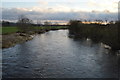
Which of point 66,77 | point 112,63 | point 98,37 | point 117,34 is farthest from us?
point 98,37

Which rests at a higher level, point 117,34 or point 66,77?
point 117,34

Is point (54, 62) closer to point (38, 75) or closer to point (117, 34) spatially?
point (38, 75)

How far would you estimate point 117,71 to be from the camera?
668 inches

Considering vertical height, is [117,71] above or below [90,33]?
below

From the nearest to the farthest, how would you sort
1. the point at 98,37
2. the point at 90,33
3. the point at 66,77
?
the point at 66,77 < the point at 98,37 < the point at 90,33

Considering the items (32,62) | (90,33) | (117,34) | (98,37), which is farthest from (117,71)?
(90,33)

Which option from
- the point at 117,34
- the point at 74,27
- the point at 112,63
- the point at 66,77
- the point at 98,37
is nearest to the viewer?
the point at 66,77

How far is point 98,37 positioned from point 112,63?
24201 mm

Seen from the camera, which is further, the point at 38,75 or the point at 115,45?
the point at 115,45

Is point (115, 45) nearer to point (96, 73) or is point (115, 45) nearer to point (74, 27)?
point (96, 73)

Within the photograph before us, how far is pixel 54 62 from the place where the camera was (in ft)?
66.7

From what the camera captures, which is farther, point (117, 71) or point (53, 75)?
point (117, 71)

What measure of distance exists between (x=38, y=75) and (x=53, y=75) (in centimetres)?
129

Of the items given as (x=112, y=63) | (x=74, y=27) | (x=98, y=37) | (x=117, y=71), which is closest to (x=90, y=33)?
(x=98, y=37)
